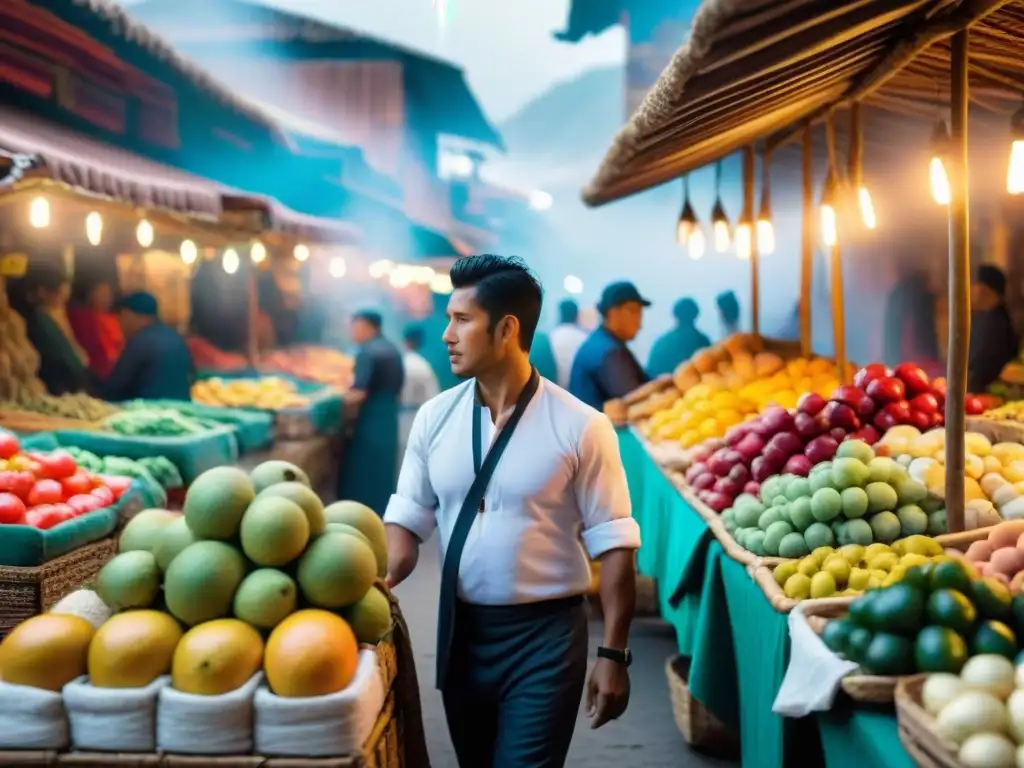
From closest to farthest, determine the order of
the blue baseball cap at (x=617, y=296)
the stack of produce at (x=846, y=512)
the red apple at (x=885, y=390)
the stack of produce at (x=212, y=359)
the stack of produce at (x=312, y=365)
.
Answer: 1. the stack of produce at (x=846, y=512)
2. the red apple at (x=885, y=390)
3. the blue baseball cap at (x=617, y=296)
4. the stack of produce at (x=212, y=359)
5. the stack of produce at (x=312, y=365)

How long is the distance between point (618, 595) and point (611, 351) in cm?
391

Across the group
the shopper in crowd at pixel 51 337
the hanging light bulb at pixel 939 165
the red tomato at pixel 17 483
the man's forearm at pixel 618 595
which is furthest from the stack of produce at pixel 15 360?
the hanging light bulb at pixel 939 165

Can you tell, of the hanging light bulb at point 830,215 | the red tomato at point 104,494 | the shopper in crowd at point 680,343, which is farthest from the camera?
the shopper in crowd at point 680,343

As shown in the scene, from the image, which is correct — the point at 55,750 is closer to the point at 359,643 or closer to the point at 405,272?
the point at 359,643

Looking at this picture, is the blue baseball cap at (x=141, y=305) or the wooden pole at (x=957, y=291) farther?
the blue baseball cap at (x=141, y=305)

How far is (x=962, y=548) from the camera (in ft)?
10.3

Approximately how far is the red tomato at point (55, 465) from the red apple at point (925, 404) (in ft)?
11.9

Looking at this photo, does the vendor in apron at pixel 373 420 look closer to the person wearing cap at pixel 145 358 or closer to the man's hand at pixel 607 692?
the person wearing cap at pixel 145 358

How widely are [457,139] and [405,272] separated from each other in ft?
48.4

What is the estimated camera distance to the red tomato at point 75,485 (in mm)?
4246

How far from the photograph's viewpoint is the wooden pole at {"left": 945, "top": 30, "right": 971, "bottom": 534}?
315 cm

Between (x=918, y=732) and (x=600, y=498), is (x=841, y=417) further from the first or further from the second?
(x=918, y=732)

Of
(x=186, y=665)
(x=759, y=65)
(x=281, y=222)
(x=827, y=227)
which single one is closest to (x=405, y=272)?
(x=281, y=222)

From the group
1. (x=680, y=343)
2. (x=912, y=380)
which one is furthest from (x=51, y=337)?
(x=912, y=380)
